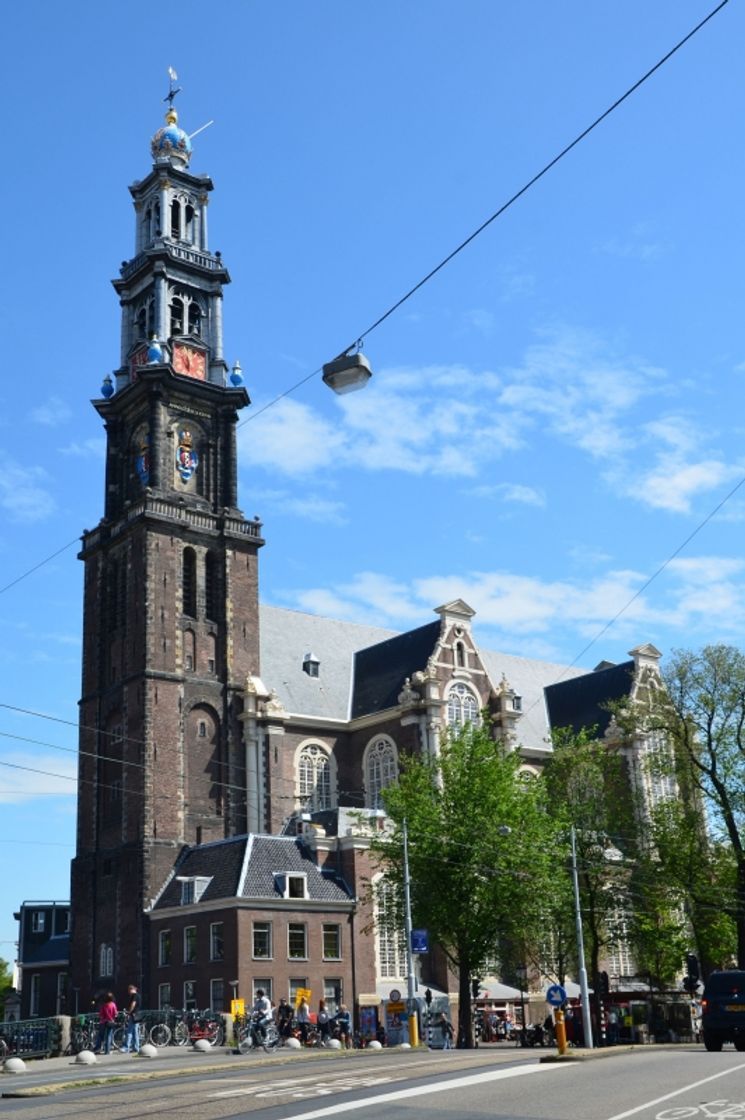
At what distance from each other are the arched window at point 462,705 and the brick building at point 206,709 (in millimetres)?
182

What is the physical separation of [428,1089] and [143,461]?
55.1m

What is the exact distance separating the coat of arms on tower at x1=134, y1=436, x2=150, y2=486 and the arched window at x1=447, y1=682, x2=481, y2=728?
834 inches

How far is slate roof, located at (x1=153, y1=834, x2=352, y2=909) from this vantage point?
53781 mm

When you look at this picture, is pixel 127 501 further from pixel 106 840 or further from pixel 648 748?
pixel 648 748

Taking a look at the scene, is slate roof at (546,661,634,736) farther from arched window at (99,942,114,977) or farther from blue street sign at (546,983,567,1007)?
blue street sign at (546,983,567,1007)

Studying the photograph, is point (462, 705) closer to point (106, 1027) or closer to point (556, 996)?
point (106, 1027)

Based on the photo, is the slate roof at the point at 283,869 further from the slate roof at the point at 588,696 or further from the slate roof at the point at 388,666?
the slate roof at the point at 588,696

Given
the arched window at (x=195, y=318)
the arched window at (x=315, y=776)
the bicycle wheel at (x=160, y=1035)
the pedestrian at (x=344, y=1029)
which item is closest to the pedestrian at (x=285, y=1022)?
the pedestrian at (x=344, y=1029)

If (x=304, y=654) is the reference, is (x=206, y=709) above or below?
below

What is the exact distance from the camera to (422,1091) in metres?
18.0

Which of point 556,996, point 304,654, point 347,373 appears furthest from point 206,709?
point 347,373

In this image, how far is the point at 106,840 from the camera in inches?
2468

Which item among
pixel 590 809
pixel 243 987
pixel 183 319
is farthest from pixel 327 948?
pixel 183 319

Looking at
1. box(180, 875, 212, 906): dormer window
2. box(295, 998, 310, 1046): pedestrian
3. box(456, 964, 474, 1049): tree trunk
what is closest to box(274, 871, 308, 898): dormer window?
box(180, 875, 212, 906): dormer window
